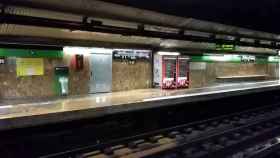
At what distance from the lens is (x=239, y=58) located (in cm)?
1502

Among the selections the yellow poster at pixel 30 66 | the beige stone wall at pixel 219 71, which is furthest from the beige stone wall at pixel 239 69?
the yellow poster at pixel 30 66

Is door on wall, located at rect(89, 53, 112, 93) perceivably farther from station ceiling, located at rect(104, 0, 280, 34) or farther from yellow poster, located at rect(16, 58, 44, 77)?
station ceiling, located at rect(104, 0, 280, 34)

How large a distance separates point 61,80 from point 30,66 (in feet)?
3.23

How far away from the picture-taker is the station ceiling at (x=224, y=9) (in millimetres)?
6547

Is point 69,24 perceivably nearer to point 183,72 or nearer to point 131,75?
point 131,75

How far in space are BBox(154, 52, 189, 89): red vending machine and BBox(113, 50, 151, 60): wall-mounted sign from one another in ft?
1.48

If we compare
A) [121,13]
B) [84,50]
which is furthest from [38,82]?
[121,13]

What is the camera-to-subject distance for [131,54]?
10039 mm

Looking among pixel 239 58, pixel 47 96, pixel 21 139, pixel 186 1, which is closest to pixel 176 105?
pixel 186 1

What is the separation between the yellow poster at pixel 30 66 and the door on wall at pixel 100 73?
167 cm

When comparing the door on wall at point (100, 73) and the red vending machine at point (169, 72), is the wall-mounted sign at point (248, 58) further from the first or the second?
the door on wall at point (100, 73)

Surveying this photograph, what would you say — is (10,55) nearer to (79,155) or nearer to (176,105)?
(79,155)

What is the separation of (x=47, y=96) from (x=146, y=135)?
365 cm

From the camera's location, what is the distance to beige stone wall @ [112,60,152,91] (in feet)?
31.9
